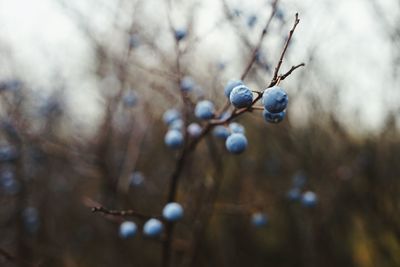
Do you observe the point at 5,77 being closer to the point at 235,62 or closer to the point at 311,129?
the point at 235,62

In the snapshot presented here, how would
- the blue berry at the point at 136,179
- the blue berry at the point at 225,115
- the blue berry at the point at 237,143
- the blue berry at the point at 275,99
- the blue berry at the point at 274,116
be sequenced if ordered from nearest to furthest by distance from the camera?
the blue berry at the point at 275,99
the blue berry at the point at 274,116
the blue berry at the point at 237,143
the blue berry at the point at 225,115
the blue berry at the point at 136,179

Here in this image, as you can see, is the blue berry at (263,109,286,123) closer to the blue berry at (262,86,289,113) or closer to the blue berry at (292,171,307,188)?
the blue berry at (262,86,289,113)

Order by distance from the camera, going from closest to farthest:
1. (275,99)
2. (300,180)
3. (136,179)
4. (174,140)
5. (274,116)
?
(275,99) < (274,116) < (174,140) < (136,179) < (300,180)

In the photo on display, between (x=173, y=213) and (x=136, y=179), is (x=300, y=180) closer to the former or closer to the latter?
(x=136, y=179)

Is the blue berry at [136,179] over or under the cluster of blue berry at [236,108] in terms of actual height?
over

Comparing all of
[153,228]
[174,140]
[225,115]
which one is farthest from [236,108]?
[153,228]

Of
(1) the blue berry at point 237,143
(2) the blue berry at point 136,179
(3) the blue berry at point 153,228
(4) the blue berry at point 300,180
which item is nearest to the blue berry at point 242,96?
(1) the blue berry at point 237,143

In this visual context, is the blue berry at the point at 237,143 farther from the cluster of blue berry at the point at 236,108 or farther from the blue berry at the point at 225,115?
the blue berry at the point at 225,115

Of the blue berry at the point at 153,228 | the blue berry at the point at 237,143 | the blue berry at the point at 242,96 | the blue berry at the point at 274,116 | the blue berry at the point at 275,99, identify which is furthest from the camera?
the blue berry at the point at 153,228
